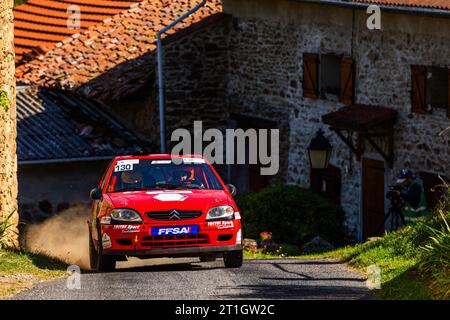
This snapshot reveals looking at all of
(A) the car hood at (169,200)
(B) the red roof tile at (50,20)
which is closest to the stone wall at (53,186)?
(B) the red roof tile at (50,20)

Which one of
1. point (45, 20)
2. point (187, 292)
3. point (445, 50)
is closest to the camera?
point (187, 292)

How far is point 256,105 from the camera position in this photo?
29.6 metres

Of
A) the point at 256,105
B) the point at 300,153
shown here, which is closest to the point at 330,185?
the point at 300,153

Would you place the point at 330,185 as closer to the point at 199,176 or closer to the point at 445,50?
the point at 445,50

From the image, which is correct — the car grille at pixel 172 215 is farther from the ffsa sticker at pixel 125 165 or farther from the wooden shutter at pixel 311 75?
the wooden shutter at pixel 311 75

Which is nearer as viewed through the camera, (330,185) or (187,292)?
(187,292)

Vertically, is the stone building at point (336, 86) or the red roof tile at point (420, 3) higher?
the red roof tile at point (420, 3)

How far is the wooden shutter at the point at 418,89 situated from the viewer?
909 inches

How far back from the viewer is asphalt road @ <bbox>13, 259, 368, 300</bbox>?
12.8 meters

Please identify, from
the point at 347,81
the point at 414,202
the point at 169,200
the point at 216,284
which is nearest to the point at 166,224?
the point at 169,200

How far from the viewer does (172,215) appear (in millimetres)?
15320

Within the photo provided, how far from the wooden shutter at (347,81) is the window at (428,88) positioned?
2354 mm

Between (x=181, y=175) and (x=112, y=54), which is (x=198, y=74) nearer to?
(x=112, y=54)
